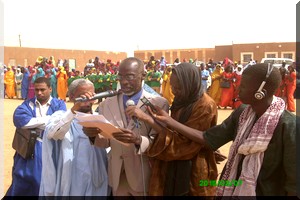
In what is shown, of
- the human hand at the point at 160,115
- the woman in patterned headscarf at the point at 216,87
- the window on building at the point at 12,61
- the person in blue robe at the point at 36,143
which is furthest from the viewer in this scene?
the window on building at the point at 12,61

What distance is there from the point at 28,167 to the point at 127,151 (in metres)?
1.48

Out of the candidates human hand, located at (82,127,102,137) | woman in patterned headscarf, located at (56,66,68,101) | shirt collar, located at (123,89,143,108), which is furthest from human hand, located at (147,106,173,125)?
woman in patterned headscarf, located at (56,66,68,101)

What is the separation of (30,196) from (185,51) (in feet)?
127

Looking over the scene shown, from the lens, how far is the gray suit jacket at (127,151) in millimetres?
3242

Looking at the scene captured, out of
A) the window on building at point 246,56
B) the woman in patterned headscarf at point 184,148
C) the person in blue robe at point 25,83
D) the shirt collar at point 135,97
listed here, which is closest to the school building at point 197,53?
the window on building at point 246,56

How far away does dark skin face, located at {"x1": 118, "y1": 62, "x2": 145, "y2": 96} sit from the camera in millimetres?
3254

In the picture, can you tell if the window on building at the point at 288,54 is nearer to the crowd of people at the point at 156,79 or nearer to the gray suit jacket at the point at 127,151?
the crowd of people at the point at 156,79

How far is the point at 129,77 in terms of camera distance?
3271mm

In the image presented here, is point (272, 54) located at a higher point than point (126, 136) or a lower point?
higher

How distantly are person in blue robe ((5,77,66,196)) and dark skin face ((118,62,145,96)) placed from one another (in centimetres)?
122

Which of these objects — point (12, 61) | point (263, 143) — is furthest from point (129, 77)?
point (12, 61)

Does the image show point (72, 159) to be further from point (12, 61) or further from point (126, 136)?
point (12, 61)

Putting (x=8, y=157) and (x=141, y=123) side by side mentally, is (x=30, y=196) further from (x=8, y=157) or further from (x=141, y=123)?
(x=8, y=157)

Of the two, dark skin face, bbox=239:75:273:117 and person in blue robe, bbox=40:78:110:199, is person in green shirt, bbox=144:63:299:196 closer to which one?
dark skin face, bbox=239:75:273:117
